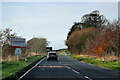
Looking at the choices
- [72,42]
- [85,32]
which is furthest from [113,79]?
[72,42]

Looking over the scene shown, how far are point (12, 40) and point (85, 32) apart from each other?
41230mm

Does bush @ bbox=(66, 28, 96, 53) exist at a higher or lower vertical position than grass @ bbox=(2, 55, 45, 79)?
higher

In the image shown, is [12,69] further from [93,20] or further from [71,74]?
[93,20]

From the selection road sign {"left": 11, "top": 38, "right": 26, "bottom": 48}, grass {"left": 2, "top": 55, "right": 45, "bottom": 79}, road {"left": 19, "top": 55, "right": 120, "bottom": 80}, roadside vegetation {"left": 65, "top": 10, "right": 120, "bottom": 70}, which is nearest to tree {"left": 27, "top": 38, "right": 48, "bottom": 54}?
roadside vegetation {"left": 65, "top": 10, "right": 120, "bottom": 70}

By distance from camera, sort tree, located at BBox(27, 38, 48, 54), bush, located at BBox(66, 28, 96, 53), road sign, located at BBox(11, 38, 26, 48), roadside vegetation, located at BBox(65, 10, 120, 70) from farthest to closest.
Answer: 1. tree, located at BBox(27, 38, 48, 54)
2. bush, located at BBox(66, 28, 96, 53)
3. roadside vegetation, located at BBox(65, 10, 120, 70)
4. road sign, located at BBox(11, 38, 26, 48)

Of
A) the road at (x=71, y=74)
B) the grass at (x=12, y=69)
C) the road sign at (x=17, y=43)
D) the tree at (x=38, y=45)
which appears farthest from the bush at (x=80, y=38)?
the road at (x=71, y=74)

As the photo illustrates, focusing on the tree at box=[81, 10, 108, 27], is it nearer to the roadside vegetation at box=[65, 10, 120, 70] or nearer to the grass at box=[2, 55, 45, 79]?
the roadside vegetation at box=[65, 10, 120, 70]

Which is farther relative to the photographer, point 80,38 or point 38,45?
point 38,45

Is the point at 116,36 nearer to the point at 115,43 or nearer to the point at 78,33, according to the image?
the point at 115,43

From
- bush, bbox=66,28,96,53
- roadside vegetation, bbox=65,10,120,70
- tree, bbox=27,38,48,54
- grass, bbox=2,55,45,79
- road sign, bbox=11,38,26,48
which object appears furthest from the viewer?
tree, bbox=27,38,48,54

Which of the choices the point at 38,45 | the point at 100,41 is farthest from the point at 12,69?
the point at 38,45

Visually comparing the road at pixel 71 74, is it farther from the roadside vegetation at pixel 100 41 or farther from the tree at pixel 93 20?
the tree at pixel 93 20

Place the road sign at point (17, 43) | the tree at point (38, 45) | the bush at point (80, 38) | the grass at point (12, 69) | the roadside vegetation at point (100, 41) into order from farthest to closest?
the tree at point (38, 45)
the bush at point (80, 38)
the roadside vegetation at point (100, 41)
the road sign at point (17, 43)
the grass at point (12, 69)

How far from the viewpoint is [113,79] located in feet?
54.9
